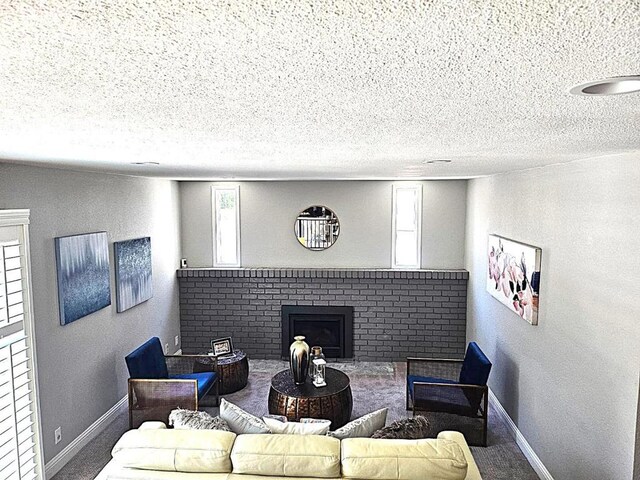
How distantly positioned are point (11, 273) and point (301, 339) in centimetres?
263

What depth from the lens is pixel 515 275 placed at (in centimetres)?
430

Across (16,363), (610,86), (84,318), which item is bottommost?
(16,363)

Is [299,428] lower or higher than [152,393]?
higher

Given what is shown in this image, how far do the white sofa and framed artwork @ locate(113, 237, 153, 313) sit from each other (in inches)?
90.3

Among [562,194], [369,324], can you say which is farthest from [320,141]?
[369,324]

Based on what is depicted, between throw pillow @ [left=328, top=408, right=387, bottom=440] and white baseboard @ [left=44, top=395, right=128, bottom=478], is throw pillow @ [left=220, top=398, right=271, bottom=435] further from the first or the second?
white baseboard @ [left=44, top=395, right=128, bottom=478]

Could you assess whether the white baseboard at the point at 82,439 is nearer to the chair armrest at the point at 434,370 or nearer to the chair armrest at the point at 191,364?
the chair armrest at the point at 191,364

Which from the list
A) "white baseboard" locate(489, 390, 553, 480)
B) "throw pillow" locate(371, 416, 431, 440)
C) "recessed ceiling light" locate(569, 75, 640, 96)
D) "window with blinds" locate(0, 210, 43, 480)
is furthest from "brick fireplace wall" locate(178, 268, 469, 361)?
"recessed ceiling light" locate(569, 75, 640, 96)

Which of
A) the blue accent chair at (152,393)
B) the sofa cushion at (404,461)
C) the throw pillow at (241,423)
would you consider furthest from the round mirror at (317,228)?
the sofa cushion at (404,461)

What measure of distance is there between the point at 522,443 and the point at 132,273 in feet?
13.9

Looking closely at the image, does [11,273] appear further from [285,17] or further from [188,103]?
[285,17]

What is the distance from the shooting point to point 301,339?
15.9 feet

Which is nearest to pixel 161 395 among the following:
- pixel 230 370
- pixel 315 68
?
pixel 230 370

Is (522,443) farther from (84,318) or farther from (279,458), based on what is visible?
(84,318)
